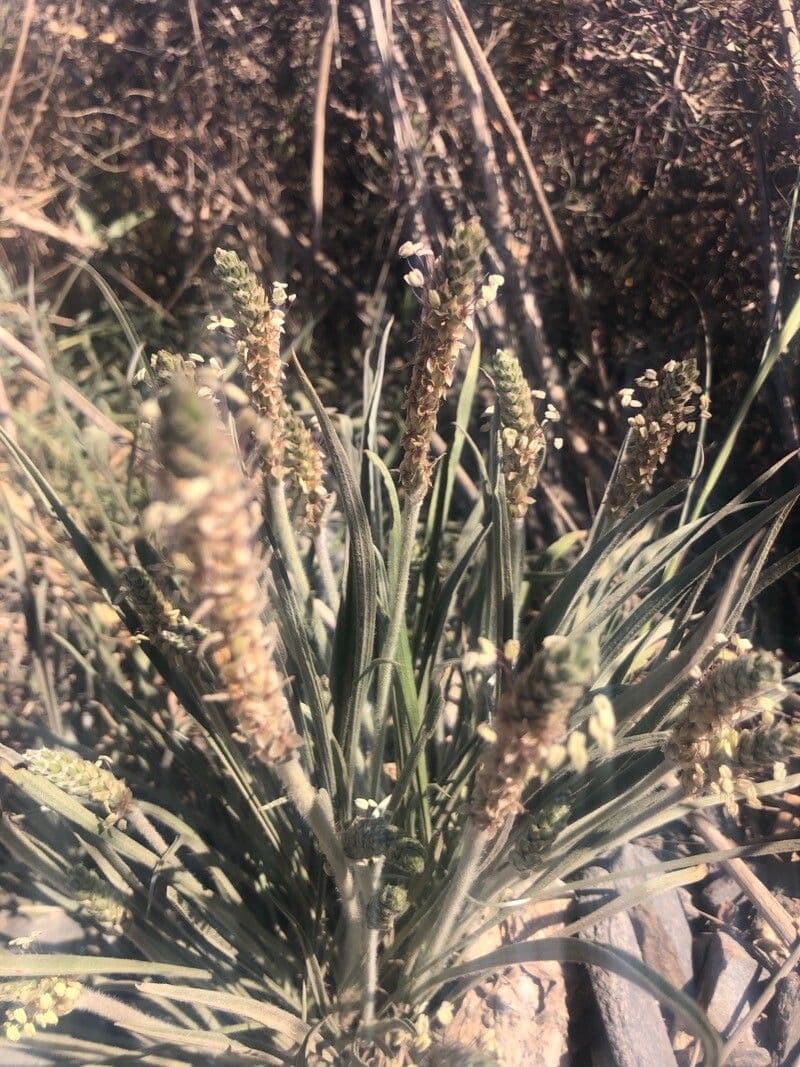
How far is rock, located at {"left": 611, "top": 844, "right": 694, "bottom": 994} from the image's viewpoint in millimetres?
870

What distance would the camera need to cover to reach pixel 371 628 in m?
0.68

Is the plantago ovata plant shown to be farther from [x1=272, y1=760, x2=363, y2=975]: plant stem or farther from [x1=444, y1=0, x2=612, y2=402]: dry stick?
[x1=444, y1=0, x2=612, y2=402]: dry stick

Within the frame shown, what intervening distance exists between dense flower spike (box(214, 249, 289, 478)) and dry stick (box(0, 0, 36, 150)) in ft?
3.83

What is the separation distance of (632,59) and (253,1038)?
1351 millimetres

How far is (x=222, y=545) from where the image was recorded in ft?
1.16

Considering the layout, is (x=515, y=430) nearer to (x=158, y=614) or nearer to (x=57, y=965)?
(x=158, y=614)

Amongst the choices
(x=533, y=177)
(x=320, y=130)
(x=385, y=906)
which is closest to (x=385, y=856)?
(x=385, y=906)

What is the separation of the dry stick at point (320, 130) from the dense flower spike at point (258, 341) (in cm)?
83

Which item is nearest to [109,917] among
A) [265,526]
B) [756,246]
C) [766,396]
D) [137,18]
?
[265,526]

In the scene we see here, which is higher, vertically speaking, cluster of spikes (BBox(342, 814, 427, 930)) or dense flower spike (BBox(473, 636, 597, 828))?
dense flower spike (BBox(473, 636, 597, 828))

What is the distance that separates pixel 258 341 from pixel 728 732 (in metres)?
0.44

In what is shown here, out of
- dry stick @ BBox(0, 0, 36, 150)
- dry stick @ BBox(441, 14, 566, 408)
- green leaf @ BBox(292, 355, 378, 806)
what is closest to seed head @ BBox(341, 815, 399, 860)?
green leaf @ BBox(292, 355, 378, 806)

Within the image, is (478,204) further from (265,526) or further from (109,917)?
(109,917)

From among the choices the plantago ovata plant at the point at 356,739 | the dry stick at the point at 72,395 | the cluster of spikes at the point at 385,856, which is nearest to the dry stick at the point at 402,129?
the plantago ovata plant at the point at 356,739
